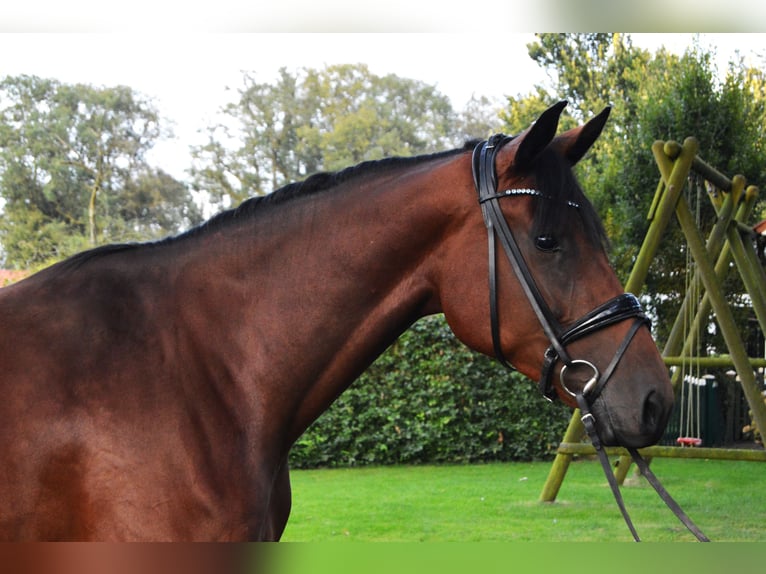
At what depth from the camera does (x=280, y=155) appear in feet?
82.8

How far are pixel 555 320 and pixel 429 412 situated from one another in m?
9.29

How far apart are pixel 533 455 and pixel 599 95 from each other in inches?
480

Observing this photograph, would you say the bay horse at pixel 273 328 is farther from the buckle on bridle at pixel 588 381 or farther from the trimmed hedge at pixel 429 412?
the trimmed hedge at pixel 429 412

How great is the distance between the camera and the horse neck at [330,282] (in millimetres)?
2258

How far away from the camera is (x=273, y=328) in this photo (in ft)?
7.39

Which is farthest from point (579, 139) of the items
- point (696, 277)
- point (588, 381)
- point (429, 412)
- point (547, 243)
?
point (429, 412)

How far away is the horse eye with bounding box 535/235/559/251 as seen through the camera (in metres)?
2.16

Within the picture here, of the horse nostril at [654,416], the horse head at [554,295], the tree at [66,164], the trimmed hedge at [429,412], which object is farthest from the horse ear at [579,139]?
the tree at [66,164]

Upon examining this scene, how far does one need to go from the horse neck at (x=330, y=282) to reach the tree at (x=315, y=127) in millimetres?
22175

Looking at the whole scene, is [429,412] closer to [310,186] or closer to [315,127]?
[310,186]

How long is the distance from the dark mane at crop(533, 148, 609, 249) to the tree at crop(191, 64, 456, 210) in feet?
73.1

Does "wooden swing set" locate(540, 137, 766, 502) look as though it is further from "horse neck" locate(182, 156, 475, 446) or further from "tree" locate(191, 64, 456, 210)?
"tree" locate(191, 64, 456, 210)

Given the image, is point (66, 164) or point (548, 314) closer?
point (548, 314)

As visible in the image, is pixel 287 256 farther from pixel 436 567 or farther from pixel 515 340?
pixel 436 567
